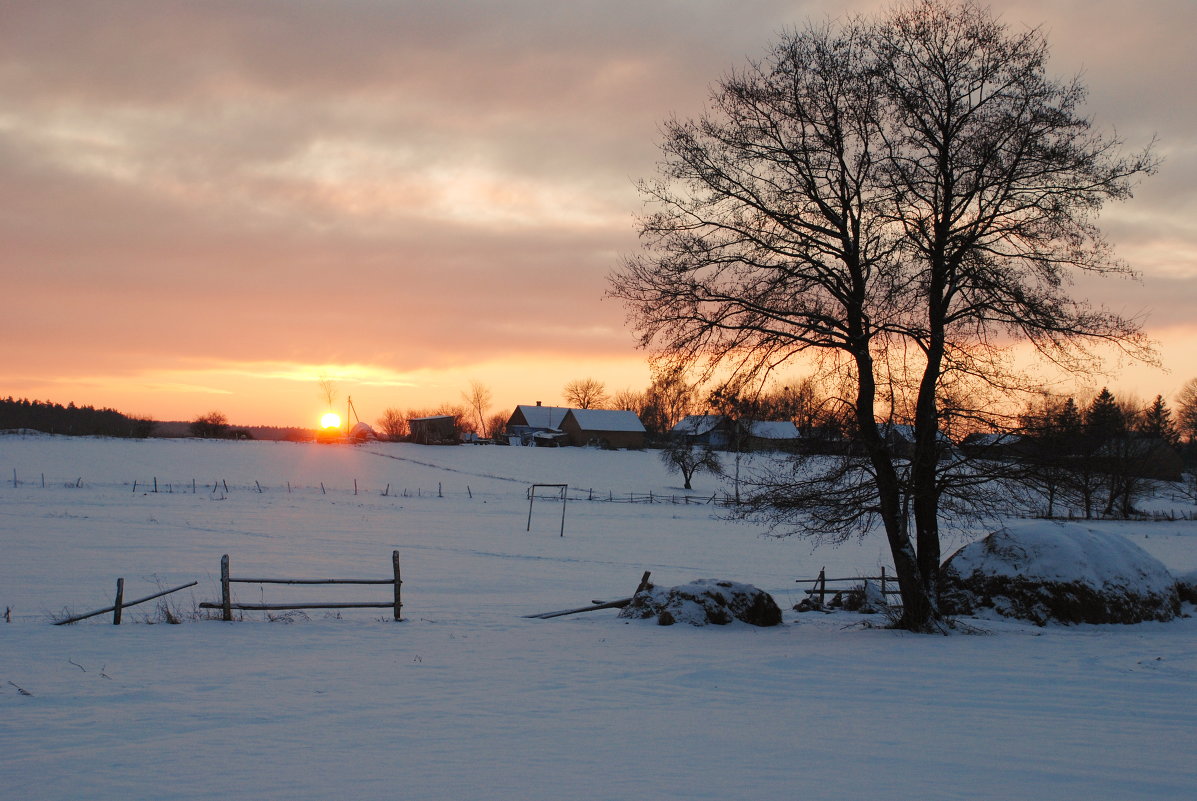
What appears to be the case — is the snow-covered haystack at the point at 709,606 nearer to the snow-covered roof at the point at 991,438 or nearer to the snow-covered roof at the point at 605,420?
the snow-covered roof at the point at 991,438

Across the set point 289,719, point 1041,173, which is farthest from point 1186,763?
point 1041,173

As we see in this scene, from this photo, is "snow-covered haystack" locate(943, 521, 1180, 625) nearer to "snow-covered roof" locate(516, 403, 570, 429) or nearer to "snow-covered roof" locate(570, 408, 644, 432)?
"snow-covered roof" locate(570, 408, 644, 432)

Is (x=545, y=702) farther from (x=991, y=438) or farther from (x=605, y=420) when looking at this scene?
(x=605, y=420)

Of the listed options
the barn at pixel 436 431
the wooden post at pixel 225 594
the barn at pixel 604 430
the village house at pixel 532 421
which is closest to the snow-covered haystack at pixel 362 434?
the barn at pixel 436 431

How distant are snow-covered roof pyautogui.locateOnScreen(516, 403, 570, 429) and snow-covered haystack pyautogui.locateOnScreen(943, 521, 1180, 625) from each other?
114 meters

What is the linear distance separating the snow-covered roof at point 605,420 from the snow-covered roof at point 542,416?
820 centimetres

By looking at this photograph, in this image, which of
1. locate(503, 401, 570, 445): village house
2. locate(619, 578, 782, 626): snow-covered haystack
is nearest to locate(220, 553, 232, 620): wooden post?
locate(619, 578, 782, 626): snow-covered haystack

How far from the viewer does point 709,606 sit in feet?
59.3

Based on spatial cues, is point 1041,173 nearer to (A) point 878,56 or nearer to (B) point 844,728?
(A) point 878,56

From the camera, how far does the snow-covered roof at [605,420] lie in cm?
12275

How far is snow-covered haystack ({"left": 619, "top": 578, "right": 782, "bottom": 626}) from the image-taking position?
17922mm

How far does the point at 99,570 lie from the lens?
25.4m

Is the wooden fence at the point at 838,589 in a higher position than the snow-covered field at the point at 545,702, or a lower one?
lower

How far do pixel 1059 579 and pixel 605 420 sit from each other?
349 ft
